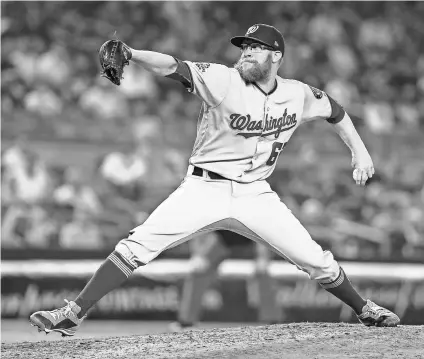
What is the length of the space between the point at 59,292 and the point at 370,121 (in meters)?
5.70

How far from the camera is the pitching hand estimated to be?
561 cm

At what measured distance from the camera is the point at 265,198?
17.6 feet

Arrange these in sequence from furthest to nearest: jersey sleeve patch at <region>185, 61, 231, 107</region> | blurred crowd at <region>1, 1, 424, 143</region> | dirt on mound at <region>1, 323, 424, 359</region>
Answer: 1. blurred crowd at <region>1, 1, 424, 143</region>
2. jersey sleeve patch at <region>185, 61, 231, 107</region>
3. dirt on mound at <region>1, 323, 424, 359</region>

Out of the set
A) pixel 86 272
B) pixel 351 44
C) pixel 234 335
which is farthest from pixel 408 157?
pixel 234 335

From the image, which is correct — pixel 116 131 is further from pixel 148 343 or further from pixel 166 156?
pixel 148 343

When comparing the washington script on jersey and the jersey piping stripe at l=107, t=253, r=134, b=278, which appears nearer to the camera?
the jersey piping stripe at l=107, t=253, r=134, b=278

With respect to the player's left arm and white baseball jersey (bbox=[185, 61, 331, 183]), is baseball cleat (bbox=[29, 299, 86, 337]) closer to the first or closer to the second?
white baseball jersey (bbox=[185, 61, 331, 183])

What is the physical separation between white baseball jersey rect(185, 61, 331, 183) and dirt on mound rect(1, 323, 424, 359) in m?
1.02

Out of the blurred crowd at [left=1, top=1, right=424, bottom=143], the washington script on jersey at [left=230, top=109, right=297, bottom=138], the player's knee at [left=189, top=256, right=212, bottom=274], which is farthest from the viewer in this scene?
the blurred crowd at [left=1, top=1, right=424, bottom=143]

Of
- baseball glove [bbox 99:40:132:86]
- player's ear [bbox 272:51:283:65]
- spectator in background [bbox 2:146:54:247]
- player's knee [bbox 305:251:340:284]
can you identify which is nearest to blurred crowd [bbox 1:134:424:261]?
spectator in background [bbox 2:146:54:247]

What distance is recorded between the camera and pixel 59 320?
192 inches

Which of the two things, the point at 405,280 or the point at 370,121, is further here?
the point at 370,121

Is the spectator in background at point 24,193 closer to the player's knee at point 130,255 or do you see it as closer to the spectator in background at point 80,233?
the spectator in background at point 80,233

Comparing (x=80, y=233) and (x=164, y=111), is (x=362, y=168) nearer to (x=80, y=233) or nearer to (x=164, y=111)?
(x=80, y=233)
